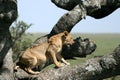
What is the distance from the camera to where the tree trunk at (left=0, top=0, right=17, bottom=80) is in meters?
8.84

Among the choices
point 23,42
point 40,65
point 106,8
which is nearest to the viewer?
point 40,65

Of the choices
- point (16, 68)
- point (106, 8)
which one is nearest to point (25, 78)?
point (16, 68)

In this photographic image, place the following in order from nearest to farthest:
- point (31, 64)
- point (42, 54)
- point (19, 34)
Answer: point (31, 64), point (42, 54), point (19, 34)

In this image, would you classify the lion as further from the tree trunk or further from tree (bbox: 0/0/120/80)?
the tree trunk

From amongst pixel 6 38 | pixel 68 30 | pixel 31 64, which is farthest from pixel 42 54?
pixel 6 38

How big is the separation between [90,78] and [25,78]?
5.07 feet

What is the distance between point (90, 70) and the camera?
9.12 meters

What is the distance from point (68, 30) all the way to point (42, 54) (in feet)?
3.24

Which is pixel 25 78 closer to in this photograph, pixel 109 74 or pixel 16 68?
pixel 16 68

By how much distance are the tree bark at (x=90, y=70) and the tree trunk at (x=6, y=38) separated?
622mm

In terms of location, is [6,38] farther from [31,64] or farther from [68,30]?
[68,30]

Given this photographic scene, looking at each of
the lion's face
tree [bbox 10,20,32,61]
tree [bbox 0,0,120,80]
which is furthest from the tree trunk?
tree [bbox 10,20,32,61]

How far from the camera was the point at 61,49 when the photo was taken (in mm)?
10930

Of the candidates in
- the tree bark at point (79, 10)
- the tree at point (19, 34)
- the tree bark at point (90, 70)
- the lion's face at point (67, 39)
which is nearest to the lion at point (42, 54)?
the lion's face at point (67, 39)
